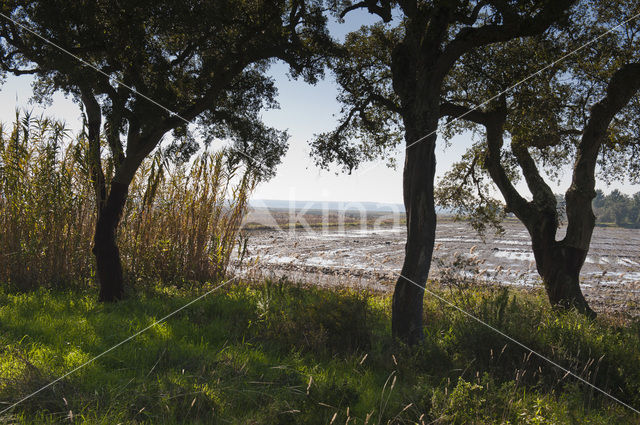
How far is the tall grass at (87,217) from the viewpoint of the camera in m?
7.78

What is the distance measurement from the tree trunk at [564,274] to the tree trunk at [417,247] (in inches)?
166

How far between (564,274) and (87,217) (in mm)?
10098

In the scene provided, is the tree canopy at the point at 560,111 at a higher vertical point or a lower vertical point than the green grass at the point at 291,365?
higher

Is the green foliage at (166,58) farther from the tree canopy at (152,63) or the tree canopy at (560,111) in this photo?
the tree canopy at (560,111)

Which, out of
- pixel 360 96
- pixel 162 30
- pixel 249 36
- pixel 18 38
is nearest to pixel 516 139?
pixel 360 96

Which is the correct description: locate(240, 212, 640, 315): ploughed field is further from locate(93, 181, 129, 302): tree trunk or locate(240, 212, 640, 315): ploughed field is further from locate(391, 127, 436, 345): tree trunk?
locate(93, 181, 129, 302): tree trunk

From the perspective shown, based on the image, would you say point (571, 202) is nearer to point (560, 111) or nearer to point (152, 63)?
point (560, 111)

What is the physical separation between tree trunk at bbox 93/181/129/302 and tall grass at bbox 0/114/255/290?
0.86 m

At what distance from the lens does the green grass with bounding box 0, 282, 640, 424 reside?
11.3 feet

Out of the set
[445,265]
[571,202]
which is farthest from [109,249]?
[571,202]

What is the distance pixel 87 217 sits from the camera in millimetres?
8312

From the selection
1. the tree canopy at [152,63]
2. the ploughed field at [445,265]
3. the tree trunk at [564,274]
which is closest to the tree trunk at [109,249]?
the tree canopy at [152,63]

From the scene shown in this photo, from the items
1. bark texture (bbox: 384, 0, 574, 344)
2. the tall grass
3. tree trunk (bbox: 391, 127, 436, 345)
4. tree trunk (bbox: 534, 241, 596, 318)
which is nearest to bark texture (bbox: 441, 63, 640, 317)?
Result: tree trunk (bbox: 534, 241, 596, 318)

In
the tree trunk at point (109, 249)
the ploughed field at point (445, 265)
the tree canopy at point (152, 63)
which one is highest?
the tree canopy at point (152, 63)
